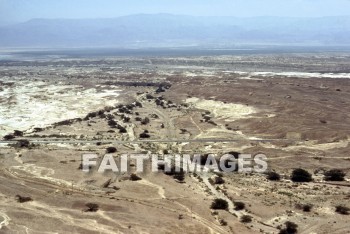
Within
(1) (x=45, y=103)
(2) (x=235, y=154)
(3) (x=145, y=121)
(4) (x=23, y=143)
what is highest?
(1) (x=45, y=103)

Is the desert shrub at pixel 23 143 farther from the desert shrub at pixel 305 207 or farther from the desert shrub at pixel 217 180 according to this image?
the desert shrub at pixel 305 207

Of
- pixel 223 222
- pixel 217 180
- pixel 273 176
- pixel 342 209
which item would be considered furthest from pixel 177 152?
pixel 342 209

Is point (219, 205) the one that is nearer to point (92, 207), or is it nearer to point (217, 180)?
point (217, 180)

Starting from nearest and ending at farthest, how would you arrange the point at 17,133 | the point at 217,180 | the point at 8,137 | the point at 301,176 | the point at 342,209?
the point at 342,209 → the point at 217,180 → the point at 301,176 → the point at 8,137 → the point at 17,133

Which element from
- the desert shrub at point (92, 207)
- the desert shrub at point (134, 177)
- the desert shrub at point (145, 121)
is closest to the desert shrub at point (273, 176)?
the desert shrub at point (134, 177)

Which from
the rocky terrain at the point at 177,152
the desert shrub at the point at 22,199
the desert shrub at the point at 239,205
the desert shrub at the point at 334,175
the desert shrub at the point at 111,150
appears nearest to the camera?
the rocky terrain at the point at 177,152

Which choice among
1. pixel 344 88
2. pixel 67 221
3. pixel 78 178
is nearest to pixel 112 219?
pixel 67 221
